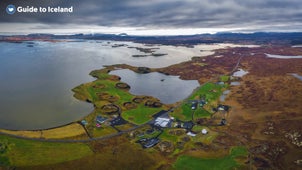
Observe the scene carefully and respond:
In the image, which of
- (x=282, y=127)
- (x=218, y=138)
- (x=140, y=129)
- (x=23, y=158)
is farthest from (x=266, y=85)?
(x=23, y=158)

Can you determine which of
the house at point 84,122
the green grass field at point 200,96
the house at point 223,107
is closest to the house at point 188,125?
the green grass field at point 200,96

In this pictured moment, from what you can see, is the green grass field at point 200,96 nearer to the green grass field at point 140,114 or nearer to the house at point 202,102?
the house at point 202,102

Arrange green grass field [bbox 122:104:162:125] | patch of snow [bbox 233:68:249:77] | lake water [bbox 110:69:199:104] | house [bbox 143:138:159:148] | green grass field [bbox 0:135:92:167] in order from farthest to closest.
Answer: patch of snow [bbox 233:68:249:77] → lake water [bbox 110:69:199:104] → green grass field [bbox 122:104:162:125] → house [bbox 143:138:159:148] → green grass field [bbox 0:135:92:167]

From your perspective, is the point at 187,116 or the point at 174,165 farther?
the point at 187,116

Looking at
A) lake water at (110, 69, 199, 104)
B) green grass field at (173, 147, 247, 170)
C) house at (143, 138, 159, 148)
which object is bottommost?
green grass field at (173, 147, 247, 170)

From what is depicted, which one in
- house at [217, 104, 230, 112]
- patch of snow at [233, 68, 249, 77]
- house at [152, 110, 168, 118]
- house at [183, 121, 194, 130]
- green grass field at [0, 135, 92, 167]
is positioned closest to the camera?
green grass field at [0, 135, 92, 167]

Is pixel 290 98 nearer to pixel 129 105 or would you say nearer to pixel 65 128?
pixel 129 105

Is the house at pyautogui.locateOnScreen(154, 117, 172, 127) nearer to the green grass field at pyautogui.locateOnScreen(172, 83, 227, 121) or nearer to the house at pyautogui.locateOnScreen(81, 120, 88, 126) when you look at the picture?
the green grass field at pyautogui.locateOnScreen(172, 83, 227, 121)

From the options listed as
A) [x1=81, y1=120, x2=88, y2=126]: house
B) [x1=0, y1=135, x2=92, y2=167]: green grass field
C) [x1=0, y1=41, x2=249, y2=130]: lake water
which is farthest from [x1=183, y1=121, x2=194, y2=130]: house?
[x1=81, y1=120, x2=88, y2=126]: house
